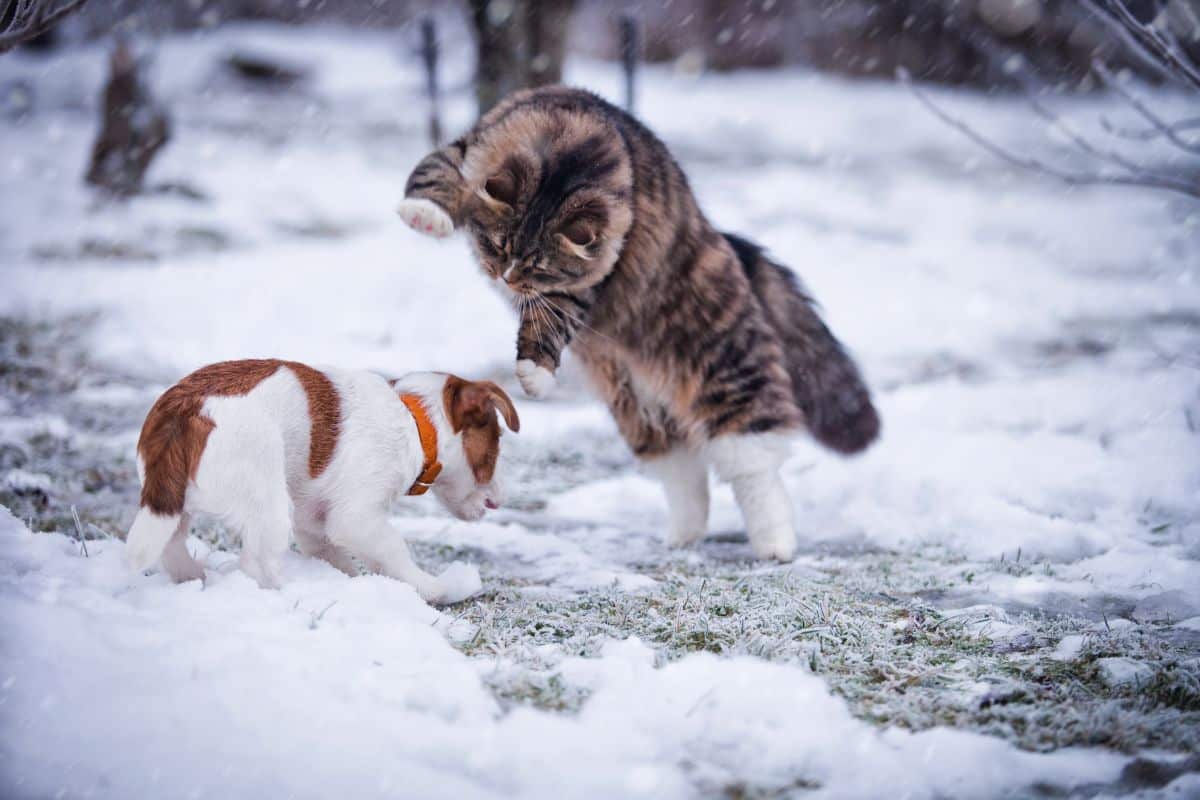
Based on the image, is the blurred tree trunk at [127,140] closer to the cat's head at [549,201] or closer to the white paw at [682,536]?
the cat's head at [549,201]

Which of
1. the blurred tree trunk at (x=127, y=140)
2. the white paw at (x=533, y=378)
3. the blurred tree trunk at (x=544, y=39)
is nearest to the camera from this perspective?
the white paw at (x=533, y=378)

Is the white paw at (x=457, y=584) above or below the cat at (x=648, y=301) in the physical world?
below

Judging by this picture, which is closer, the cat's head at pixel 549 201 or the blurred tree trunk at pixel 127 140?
the cat's head at pixel 549 201

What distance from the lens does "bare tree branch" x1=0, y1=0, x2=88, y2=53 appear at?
2.83 metres

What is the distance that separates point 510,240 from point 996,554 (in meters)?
2.40

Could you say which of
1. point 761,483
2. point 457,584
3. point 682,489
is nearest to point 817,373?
point 761,483

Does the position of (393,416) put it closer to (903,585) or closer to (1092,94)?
(903,585)

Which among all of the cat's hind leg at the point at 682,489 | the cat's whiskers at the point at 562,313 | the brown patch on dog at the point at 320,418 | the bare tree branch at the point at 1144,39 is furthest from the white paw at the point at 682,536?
the bare tree branch at the point at 1144,39

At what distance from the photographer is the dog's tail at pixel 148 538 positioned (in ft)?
8.60

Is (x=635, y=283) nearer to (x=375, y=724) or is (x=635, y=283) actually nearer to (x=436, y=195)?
(x=436, y=195)

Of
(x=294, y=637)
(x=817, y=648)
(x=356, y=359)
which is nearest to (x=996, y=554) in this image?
(x=817, y=648)

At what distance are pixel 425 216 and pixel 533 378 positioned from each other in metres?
0.74

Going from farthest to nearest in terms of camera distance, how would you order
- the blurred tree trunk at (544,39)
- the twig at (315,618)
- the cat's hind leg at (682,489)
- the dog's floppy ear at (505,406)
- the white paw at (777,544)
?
the blurred tree trunk at (544,39)
the cat's hind leg at (682,489)
the white paw at (777,544)
the dog's floppy ear at (505,406)
the twig at (315,618)

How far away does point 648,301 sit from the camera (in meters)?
3.93
